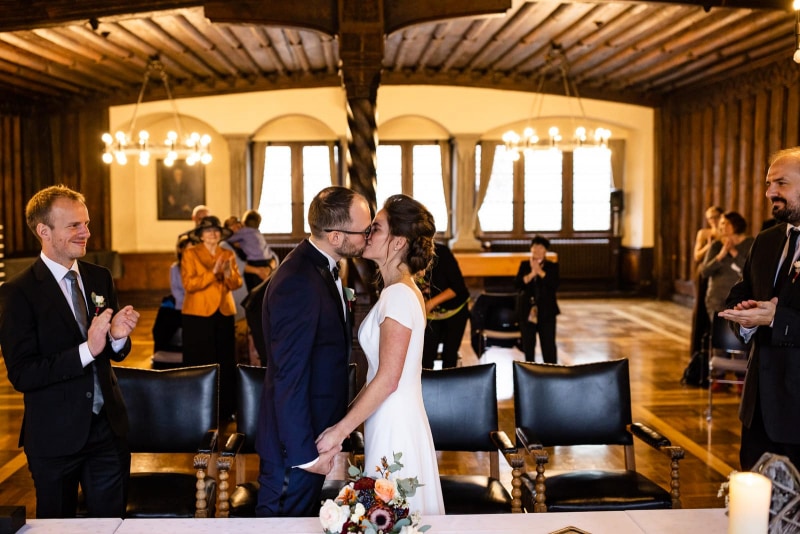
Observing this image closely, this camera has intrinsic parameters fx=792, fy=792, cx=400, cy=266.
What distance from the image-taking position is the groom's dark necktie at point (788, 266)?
129 inches

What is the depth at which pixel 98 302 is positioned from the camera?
291 centimetres

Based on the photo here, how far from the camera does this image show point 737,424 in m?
6.37

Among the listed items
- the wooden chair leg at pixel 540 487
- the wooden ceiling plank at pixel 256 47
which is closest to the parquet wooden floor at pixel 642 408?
the wooden chair leg at pixel 540 487

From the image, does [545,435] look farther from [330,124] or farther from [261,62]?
[330,124]

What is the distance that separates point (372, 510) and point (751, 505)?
83cm

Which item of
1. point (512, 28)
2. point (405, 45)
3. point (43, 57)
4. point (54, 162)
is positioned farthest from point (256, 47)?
point (54, 162)

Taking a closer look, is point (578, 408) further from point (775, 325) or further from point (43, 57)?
point (43, 57)

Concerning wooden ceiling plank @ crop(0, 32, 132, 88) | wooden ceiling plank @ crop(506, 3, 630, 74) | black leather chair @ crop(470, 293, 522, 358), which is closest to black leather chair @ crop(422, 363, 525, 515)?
black leather chair @ crop(470, 293, 522, 358)

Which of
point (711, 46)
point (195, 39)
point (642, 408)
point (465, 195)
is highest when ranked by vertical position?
point (195, 39)

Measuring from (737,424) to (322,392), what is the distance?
4827mm

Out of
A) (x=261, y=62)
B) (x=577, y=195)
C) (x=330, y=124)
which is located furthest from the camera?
(x=577, y=195)

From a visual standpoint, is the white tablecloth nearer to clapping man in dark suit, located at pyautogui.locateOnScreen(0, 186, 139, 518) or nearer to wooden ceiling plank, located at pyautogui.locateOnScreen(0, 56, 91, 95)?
clapping man in dark suit, located at pyautogui.locateOnScreen(0, 186, 139, 518)

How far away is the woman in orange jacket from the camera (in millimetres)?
6227

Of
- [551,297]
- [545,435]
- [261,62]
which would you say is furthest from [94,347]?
[261,62]
